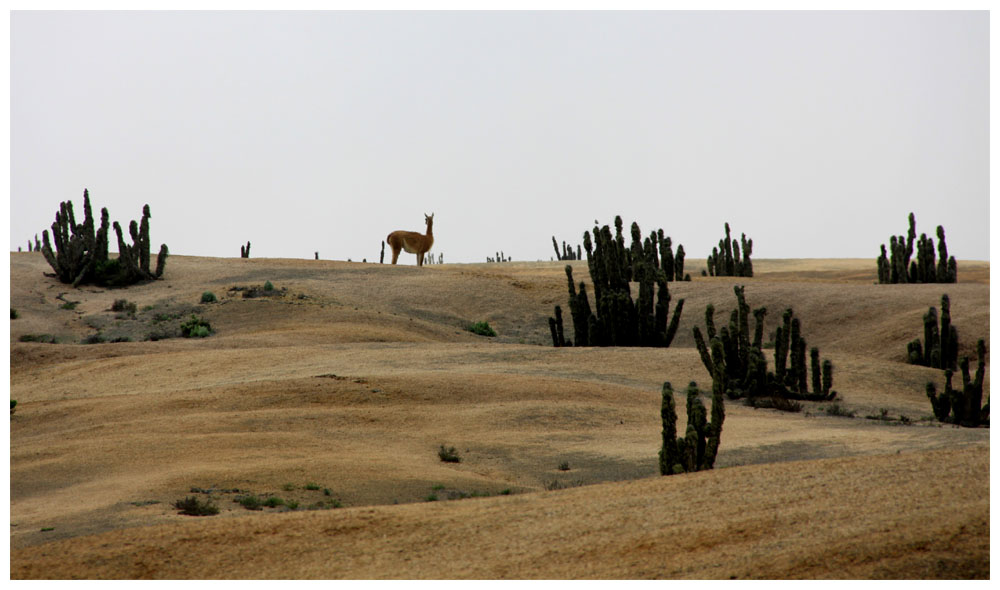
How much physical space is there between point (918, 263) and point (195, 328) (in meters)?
21.4

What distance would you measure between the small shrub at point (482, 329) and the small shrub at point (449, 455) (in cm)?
1655

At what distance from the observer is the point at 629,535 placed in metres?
7.94

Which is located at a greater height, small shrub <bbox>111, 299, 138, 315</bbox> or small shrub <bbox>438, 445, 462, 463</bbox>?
small shrub <bbox>111, 299, 138, 315</bbox>

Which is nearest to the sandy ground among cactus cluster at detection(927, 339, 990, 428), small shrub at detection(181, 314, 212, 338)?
small shrub at detection(181, 314, 212, 338)

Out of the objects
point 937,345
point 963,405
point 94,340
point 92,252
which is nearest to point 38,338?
point 94,340

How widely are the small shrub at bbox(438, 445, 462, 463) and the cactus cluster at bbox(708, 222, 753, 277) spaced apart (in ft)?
99.4

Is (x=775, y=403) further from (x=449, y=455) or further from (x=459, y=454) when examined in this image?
(x=449, y=455)

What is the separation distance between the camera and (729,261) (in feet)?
140

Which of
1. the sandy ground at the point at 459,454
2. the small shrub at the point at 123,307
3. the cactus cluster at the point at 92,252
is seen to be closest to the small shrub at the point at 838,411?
the sandy ground at the point at 459,454

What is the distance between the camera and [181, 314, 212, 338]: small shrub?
91.8 ft

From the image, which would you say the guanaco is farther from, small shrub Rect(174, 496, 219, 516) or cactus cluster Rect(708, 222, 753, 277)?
small shrub Rect(174, 496, 219, 516)

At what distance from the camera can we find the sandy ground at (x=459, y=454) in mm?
7633

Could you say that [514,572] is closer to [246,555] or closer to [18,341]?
[246,555]

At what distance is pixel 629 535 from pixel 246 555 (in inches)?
110
